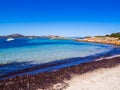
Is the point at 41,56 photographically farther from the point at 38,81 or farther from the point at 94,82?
the point at 94,82

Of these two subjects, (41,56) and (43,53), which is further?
(43,53)

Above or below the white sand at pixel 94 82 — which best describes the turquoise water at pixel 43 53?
below

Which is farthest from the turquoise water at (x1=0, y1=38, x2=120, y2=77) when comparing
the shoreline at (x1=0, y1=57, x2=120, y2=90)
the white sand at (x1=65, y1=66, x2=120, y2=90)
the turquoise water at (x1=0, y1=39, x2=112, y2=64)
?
the white sand at (x1=65, y1=66, x2=120, y2=90)

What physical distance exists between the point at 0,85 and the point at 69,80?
5.00m

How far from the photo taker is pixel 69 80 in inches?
669

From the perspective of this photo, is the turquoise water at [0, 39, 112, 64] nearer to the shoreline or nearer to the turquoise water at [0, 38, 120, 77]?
the turquoise water at [0, 38, 120, 77]

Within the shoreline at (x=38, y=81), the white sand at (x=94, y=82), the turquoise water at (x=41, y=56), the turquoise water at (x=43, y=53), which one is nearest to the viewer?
the white sand at (x=94, y=82)

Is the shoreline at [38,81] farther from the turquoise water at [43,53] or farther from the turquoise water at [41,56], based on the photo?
the turquoise water at [43,53]

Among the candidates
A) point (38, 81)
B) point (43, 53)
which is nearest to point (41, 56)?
point (43, 53)

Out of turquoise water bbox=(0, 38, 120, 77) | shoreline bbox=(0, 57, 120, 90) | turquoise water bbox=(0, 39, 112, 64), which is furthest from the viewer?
turquoise water bbox=(0, 39, 112, 64)

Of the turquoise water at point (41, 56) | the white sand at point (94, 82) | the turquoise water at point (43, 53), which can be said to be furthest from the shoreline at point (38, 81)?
the turquoise water at point (43, 53)

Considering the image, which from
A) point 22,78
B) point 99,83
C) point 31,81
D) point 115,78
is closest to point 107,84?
point 99,83

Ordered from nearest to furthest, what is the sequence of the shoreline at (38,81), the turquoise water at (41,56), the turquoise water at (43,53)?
the shoreline at (38,81) → the turquoise water at (41,56) → the turquoise water at (43,53)

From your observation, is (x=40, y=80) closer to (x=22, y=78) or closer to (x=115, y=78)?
(x=22, y=78)
